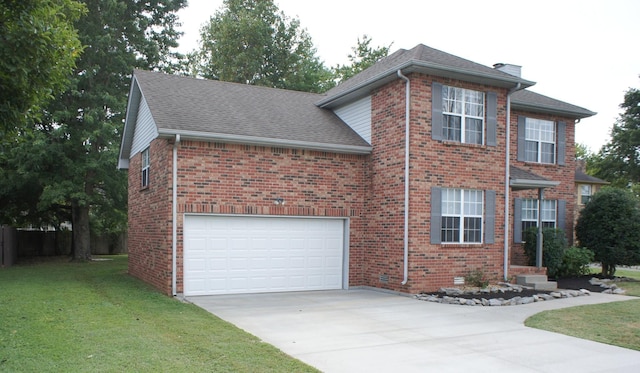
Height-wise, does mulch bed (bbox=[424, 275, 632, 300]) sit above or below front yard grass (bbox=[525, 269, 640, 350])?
below

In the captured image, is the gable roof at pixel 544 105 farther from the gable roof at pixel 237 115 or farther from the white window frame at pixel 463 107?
the gable roof at pixel 237 115

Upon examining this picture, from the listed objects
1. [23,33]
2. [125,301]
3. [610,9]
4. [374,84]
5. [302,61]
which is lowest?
[125,301]

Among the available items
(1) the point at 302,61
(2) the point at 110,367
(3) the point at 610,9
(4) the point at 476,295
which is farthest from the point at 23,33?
(1) the point at 302,61

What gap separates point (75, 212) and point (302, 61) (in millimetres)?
19231

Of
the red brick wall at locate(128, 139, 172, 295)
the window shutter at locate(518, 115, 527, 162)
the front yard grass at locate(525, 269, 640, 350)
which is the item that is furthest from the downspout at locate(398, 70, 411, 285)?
the window shutter at locate(518, 115, 527, 162)

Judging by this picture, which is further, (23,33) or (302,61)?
(302,61)

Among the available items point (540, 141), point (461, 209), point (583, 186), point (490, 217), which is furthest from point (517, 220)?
point (583, 186)

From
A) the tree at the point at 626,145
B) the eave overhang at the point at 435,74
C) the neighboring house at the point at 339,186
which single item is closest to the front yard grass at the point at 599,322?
the neighboring house at the point at 339,186

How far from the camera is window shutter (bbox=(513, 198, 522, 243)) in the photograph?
16359 millimetres

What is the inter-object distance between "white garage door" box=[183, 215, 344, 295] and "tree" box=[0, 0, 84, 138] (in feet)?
19.1

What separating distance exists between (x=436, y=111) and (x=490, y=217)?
3.15 meters

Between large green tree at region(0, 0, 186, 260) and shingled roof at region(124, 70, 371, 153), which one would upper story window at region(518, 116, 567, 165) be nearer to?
shingled roof at region(124, 70, 371, 153)

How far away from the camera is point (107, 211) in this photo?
949 inches

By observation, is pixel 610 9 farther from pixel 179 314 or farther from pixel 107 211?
pixel 107 211
